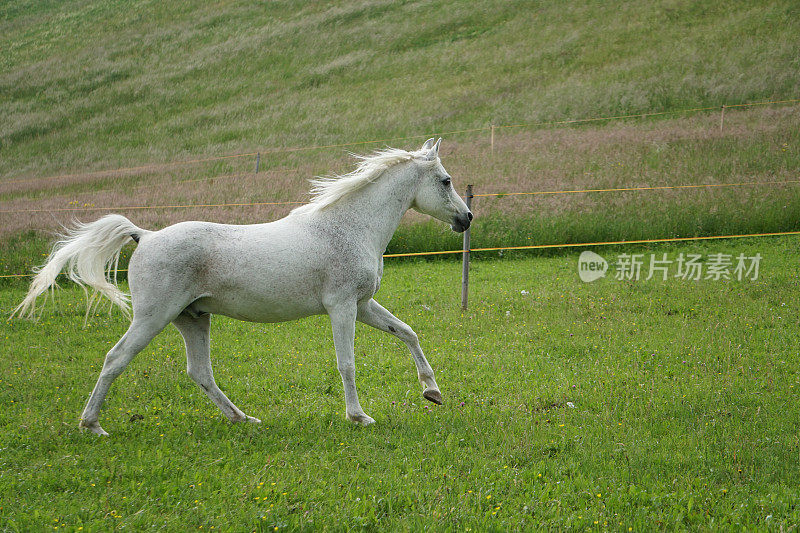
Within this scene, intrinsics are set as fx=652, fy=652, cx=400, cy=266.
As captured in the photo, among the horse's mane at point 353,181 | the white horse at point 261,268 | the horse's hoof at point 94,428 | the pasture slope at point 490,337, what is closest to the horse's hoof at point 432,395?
the white horse at point 261,268

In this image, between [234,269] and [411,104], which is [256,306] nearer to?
[234,269]

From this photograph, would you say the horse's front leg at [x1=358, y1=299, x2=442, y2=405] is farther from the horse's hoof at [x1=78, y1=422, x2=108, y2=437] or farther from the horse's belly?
the horse's hoof at [x1=78, y1=422, x2=108, y2=437]

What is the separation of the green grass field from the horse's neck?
5.98ft

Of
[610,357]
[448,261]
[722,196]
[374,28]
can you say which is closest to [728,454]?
[610,357]

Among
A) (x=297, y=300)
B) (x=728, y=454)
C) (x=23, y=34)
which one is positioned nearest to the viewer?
(x=728, y=454)

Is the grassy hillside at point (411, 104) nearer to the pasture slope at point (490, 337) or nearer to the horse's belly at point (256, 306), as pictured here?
A: the pasture slope at point (490, 337)

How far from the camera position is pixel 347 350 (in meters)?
6.13

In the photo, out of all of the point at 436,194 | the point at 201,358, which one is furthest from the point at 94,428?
the point at 436,194

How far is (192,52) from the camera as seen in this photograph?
4294 centimetres

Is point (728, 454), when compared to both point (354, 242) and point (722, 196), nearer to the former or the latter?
point (354, 242)

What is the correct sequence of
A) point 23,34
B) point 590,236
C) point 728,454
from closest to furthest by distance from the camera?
point 728,454 → point 590,236 → point 23,34

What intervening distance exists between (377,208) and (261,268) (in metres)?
1.34

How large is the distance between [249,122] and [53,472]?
2909 cm

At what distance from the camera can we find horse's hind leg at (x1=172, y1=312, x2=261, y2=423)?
6.27 m
